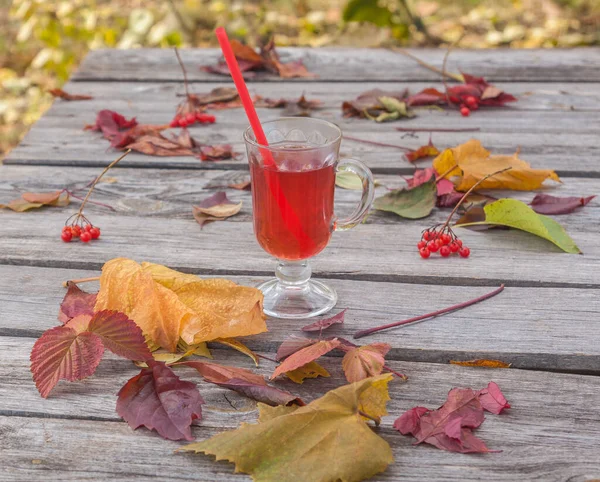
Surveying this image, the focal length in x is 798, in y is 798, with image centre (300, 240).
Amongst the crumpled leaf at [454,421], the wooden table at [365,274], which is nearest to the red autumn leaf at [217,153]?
the wooden table at [365,274]

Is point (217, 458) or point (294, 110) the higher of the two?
point (217, 458)

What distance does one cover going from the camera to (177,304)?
122 centimetres

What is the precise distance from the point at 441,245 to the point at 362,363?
467 mm

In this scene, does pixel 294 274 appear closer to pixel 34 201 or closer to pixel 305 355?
pixel 305 355

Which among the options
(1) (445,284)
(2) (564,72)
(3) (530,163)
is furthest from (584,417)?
(2) (564,72)

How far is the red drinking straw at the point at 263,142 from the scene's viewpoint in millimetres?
1279

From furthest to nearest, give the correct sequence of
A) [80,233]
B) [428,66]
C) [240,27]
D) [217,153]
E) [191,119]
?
[240,27]
[428,66]
[191,119]
[217,153]
[80,233]

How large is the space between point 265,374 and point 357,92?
1484 millimetres

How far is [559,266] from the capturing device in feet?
4.89

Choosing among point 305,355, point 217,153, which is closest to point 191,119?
point 217,153

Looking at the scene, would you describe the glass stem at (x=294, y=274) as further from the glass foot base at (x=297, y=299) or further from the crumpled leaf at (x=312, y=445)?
the crumpled leaf at (x=312, y=445)

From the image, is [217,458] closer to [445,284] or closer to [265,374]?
[265,374]

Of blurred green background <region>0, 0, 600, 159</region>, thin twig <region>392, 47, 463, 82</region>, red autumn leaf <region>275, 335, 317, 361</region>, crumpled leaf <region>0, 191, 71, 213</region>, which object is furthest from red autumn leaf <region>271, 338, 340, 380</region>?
blurred green background <region>0, 0, 600, 159</region>

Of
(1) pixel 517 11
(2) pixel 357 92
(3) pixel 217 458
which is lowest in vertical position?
(1) pixel 517 11
